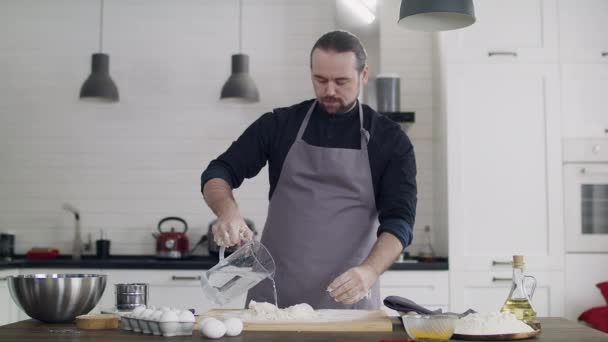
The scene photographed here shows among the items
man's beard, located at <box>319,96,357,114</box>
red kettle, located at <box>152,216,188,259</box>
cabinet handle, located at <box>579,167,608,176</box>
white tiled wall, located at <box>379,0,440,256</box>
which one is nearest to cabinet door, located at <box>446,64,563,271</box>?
cabinet handle, located at <box>579,167,608,176</box>

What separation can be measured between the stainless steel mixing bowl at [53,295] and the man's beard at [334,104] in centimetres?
98

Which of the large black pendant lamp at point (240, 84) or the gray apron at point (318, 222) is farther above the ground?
the large black pendant lamp at point (240, 84)

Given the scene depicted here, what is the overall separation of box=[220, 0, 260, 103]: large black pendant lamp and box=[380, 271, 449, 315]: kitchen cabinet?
1.28m

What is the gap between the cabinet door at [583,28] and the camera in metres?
4.37

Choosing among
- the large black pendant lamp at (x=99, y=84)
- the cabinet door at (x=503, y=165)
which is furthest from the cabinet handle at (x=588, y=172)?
the large black pendant lamp at (x=99, y=84)

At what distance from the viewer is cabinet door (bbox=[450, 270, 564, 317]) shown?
167 inches

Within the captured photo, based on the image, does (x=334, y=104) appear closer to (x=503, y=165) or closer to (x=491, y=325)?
(x=491, y=325)

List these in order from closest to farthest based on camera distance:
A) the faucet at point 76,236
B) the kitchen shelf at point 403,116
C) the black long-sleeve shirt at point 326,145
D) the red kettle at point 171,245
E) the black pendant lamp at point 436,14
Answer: the black pendant lamp at point 436,14, the black long-sleeve shirt at point 326,145, the kitchen shelf at point 403,116, the red kettle at point 171,245, the faucet at point 76,236

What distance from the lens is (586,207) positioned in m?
4.30

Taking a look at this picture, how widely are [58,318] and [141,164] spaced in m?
2.82

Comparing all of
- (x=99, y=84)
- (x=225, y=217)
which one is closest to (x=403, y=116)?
(x=99, y=84)

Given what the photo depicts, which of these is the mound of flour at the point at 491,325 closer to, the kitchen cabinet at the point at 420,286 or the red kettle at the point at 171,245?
the kitchen cabinet at the point at 420,286

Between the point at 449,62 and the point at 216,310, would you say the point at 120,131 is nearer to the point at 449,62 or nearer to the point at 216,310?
the point at 449,62

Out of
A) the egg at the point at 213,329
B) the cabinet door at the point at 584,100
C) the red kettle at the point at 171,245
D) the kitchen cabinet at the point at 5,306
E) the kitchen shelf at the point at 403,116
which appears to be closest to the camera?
the egg at the point at 213,329
